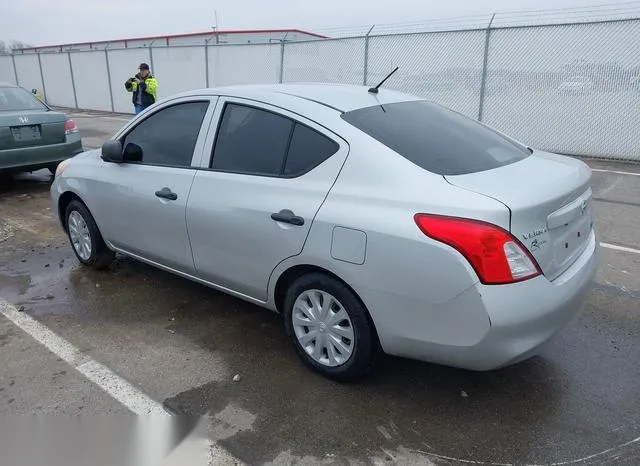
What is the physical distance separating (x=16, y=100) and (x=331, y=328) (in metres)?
7.31

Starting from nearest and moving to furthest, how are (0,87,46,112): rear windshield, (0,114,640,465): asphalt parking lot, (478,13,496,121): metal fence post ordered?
(0,114,640,465): asphalt parking lot → (0,87,46,112): rear windshield → (478,13,496,121): metal fence post

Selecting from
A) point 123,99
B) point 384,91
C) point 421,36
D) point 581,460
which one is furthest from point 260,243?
point 123,99

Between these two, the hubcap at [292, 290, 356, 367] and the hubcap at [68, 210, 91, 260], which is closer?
the hubcap at [292, 290, 356, 367]

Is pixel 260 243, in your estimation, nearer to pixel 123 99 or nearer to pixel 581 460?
pixel 581 460

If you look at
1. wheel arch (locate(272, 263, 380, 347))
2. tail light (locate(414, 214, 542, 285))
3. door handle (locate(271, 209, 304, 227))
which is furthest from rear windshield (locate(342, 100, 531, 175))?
wheel arch (locate(272, 263, 380, 347))

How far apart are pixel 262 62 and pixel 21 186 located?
9488 millimetres

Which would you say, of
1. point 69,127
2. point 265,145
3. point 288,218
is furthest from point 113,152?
point 69,127

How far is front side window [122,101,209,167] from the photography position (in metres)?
3.78

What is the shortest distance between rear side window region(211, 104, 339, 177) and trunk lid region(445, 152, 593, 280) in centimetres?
80

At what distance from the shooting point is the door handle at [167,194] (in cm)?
372

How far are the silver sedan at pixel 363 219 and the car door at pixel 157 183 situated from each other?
1 cm

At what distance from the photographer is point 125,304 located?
424 centimetres

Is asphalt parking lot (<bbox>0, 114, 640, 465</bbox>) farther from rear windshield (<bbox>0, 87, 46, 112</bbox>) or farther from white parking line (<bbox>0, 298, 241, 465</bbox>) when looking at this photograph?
rear windshield (<bbox>0, 87, 46, 112</bbox>)

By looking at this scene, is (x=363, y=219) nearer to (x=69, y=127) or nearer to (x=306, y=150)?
→ (x=306, y=150)
